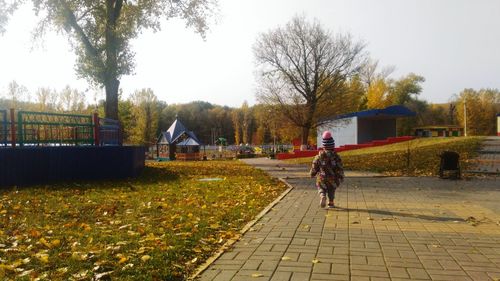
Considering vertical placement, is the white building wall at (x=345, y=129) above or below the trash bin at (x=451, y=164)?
above

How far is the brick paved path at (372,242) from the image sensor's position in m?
4.70

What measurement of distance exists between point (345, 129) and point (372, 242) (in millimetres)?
38865

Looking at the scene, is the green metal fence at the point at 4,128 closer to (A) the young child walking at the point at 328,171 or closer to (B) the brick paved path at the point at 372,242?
(B) the brick paved path at the point at 372,242

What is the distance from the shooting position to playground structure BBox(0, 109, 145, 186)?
12.6 metres

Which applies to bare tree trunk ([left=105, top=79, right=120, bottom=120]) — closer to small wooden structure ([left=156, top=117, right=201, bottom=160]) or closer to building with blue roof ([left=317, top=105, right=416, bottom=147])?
building with blue roof ([left=317, top=105, right=416, bottom=147])

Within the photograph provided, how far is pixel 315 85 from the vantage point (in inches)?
1845

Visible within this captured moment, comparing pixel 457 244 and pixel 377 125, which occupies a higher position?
pixel 377 125

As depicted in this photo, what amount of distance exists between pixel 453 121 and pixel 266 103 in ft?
165

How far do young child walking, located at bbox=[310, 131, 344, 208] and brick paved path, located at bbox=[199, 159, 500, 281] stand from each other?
41cm

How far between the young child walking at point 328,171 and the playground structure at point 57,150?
819 cm

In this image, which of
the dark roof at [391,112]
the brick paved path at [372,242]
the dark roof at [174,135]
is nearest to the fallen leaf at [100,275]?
the brick paved path at [372,242]

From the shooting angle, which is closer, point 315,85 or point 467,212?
point 467,212

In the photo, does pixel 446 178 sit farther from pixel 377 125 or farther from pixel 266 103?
pixel 266 103

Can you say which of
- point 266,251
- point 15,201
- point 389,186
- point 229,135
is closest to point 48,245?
point 266,251
